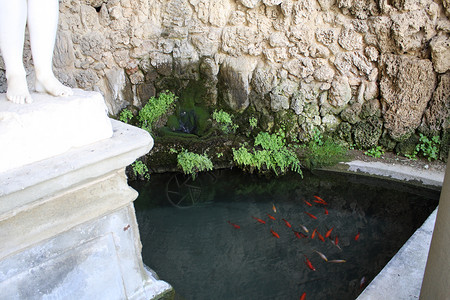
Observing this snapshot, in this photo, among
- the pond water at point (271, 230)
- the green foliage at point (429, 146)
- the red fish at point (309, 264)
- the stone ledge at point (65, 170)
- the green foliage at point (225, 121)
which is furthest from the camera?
the green foliage at point (225, 121)

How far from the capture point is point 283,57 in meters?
5.87

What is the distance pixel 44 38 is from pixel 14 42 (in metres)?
0.17

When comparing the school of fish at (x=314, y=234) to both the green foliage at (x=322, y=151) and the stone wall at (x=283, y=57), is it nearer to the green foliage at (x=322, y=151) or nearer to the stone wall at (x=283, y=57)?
the green foliage at (x=322, y=151)

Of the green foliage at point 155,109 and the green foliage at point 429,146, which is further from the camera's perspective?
the green foliage at point 155,109

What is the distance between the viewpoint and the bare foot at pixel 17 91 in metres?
2.29

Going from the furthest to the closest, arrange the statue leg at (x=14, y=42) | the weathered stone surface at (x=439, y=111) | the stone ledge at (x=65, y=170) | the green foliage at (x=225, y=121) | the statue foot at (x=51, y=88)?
the green foliage at (x=225, y=121) → the weathered stone surface at (x=439, y=111) → the statue foot at (x=51, y=88) → the statue leg at (x=14, y=42) → the stone ledge at (x=65, y=170)

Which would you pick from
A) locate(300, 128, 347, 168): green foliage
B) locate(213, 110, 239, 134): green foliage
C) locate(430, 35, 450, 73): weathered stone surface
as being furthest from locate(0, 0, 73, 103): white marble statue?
locate(430, 35, 450, 73): weathered stone surface

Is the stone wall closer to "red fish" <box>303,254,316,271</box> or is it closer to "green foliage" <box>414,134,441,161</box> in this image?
"green foliage" <box>414,134,441,161</box>

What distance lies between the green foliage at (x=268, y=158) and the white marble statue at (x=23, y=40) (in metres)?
3.53

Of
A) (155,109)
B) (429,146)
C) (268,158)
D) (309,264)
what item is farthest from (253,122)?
(309,264)

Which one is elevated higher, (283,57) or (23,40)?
(23,40)

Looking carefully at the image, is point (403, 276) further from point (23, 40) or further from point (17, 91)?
point (23, 40)

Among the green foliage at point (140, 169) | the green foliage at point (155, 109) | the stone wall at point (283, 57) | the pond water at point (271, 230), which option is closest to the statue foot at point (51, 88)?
the pond water at point (271, 230)

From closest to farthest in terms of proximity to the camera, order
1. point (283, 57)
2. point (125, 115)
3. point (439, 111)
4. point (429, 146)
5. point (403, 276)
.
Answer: point (403, 276)
point (439, 111)
point (429, 146)
point (283, 57)
point (125, 115)
